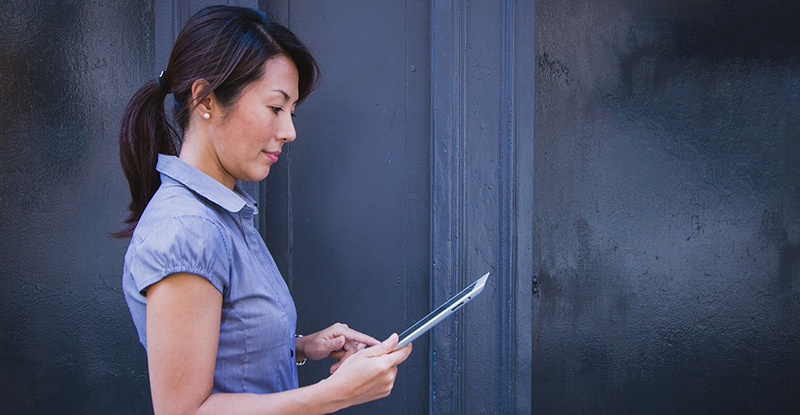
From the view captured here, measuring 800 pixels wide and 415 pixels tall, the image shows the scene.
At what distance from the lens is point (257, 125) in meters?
1.15

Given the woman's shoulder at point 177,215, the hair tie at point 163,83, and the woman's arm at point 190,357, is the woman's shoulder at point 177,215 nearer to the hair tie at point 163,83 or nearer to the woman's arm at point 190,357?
the woman's arm at point 190,357

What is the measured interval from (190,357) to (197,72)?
596 millimetres

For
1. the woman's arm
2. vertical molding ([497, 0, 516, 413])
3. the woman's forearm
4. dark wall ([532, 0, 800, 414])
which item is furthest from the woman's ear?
dark wall ([532, 0, 800, 414])

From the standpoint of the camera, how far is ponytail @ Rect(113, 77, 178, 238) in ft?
4.00

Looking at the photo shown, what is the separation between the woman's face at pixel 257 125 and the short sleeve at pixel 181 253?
0.21 m

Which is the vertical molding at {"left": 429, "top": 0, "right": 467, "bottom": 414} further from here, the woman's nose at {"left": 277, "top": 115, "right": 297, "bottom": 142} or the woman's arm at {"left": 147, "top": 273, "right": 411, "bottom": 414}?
the woman's arm at {"left": 147, "top": 273, "right": 411, "bottom": 414}

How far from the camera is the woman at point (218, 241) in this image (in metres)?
0.91

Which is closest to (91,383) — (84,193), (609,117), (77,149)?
(84,193)

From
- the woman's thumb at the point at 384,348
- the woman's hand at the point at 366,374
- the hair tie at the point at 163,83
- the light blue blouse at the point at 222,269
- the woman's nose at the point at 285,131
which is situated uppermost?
the hair tie at the point at 163,83

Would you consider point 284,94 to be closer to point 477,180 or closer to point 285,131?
point 285,131

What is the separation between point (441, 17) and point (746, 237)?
1721mm

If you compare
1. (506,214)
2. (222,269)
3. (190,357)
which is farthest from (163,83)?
(506,214)

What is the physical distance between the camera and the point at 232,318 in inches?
39.6

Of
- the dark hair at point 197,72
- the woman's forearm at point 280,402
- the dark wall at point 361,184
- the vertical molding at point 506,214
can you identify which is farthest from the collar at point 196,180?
the vertical molding at point 506,214
